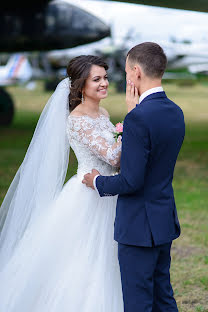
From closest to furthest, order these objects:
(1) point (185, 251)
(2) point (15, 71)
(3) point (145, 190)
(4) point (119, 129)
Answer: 1. (3) point (145, 190)
2. (4) point (119, 129)
3. (1) point (185, 251)
4. (2) point (15, 71)

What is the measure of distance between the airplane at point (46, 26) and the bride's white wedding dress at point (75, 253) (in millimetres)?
11481

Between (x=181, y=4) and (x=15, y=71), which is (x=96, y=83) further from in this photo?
(x=15, y=71)

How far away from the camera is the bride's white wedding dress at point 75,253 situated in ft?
10.2

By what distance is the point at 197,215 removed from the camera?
662 cm

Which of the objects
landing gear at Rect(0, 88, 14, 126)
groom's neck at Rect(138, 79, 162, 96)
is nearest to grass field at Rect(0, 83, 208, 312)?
landing gear at Rect(0, 88, 14, 126)

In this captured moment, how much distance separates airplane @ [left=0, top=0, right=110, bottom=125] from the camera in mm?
13906

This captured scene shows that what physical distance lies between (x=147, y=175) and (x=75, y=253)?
3.16 ft

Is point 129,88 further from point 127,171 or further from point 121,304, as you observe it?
point 121,304

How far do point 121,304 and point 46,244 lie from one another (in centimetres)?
66

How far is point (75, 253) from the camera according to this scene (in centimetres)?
319

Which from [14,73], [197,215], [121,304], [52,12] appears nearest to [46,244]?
[121,304]

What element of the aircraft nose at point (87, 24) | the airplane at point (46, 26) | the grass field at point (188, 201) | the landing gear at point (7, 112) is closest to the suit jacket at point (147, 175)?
the grass field at point (188, 201)

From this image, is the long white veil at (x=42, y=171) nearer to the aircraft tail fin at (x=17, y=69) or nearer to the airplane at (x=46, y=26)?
the airplane at (x=46, y=26)

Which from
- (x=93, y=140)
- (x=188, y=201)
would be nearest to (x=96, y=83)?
(x=93, y=140)
